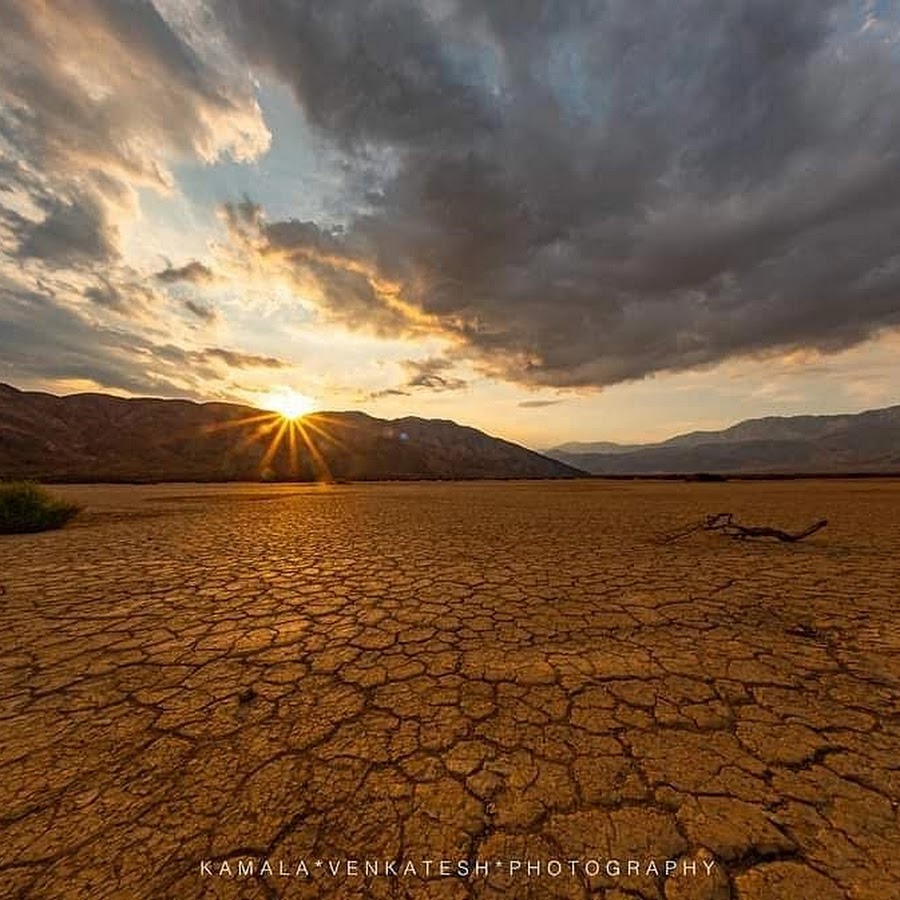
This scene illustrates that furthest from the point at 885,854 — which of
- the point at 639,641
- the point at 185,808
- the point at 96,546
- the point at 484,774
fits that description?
the point at 96,546

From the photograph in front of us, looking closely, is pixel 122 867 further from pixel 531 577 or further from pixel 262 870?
pixel 531 577

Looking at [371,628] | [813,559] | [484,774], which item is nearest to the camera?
[484,774]

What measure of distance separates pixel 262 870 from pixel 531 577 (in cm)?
386

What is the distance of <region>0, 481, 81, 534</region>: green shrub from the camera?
877cm

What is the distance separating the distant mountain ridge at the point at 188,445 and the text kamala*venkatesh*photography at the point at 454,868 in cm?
5159

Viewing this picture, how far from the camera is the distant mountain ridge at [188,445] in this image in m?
58.9

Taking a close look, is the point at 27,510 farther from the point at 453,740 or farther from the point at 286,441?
the point at 286,441

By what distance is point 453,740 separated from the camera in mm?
2018

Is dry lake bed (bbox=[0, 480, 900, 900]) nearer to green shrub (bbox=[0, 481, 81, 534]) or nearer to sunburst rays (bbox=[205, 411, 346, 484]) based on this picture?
green shrub (bbox=[0, 481, 81, 534])

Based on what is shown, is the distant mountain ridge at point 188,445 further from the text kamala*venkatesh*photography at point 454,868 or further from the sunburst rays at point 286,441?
the text kamala*venkatesh*photography at point 454,868

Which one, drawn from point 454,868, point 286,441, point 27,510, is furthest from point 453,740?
point 286,441

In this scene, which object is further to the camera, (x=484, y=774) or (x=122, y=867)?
(x=484, y=774)

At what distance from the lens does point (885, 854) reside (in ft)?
4.60

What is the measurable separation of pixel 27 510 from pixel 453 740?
37.8 feet
